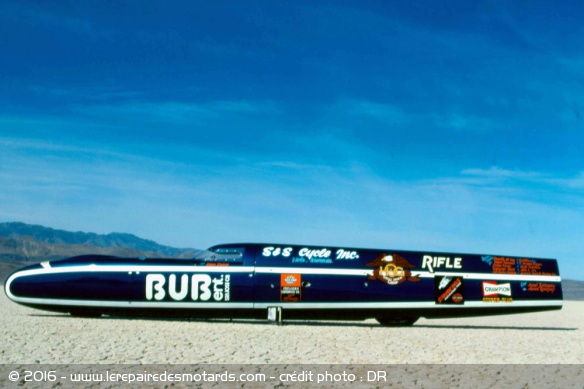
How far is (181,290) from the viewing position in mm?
27750

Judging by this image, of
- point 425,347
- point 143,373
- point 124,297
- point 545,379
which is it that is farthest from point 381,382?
point 124,297

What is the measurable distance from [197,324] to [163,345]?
7932 millimetres

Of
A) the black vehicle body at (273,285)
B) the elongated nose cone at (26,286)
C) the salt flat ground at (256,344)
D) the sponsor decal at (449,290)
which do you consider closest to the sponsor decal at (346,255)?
the black vehicle body at (273,285)

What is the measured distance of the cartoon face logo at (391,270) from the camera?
28953 millimetres

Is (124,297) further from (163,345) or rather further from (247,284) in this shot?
(163,345)

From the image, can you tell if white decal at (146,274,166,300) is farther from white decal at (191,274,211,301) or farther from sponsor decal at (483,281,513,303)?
sponsor decal at (483,281,513,303)

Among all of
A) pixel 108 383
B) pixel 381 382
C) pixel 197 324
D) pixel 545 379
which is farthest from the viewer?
pixel 197 324

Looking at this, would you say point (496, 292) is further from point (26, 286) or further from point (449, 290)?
point (26, 286)

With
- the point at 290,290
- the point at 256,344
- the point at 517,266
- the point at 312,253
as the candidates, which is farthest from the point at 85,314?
the point at 517,266

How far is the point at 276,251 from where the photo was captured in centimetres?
2870

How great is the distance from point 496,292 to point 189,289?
51.0 ft

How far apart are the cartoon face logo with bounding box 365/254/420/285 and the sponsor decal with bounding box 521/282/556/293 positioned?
19.7 feet

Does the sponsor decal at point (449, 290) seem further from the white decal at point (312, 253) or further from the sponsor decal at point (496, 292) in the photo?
the white decal at point (312, 253)

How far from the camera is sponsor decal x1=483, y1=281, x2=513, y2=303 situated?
29.9 metres
